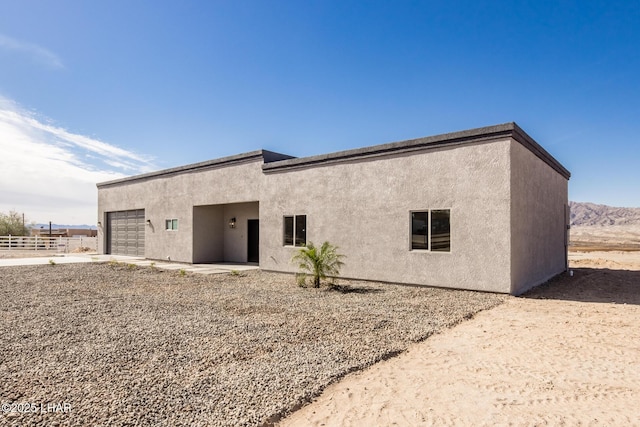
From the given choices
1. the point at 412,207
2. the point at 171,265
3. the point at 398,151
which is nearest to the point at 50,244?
the point at 171,265

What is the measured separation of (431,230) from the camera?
32.3 feet

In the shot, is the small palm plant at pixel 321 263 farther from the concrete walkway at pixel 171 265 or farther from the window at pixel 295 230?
the concrete walkway at pixel 171 265

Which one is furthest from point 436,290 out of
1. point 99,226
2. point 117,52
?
point 99,226

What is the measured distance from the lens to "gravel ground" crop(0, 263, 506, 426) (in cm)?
313

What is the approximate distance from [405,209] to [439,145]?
202 centimetres

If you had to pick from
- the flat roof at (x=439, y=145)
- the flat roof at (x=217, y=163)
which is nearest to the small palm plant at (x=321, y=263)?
the flat roof at (x=439, y=145)

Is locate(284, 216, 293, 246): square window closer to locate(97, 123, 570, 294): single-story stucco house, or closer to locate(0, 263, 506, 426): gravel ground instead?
locate(97, 123, 570, 294): single-story stucco house

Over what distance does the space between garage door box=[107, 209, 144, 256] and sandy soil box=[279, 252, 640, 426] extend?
1873 cm

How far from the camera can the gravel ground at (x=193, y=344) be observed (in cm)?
313

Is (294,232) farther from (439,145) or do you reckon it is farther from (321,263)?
(439,145)

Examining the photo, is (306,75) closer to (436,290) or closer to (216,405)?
(436,290)

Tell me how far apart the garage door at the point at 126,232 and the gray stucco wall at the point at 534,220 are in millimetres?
18454

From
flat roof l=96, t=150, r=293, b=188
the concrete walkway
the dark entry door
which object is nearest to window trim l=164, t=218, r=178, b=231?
the concrete walkway

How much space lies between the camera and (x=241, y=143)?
17578mm
